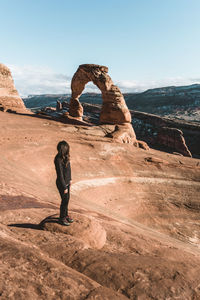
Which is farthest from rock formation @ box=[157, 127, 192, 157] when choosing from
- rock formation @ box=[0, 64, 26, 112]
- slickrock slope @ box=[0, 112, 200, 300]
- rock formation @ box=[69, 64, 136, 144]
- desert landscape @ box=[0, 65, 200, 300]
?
rock formation @ box=[0, 64, 26, 112]

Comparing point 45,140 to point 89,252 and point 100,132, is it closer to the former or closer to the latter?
point 100,132

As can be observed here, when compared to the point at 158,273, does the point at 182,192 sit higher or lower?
lower

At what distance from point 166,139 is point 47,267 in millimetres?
33363

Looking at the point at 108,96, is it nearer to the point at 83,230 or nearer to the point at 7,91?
the point at 7,91

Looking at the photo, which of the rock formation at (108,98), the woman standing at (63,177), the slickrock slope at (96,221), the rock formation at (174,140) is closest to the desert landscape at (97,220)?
the slickrock slope at (96,221)

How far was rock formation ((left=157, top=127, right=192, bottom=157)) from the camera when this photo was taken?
32250mm

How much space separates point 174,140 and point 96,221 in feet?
98.9

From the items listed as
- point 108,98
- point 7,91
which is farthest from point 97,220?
point 7,91

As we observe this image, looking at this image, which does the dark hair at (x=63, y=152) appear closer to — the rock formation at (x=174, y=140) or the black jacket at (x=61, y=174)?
the black jacket at (x=61, y=174)

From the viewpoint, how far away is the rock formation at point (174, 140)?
32250 mm

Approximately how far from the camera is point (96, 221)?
15.2ft

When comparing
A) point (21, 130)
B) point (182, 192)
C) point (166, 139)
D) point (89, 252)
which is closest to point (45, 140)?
point (21, 130)

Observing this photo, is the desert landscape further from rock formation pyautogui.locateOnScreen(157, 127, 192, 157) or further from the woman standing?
rock formation pyautogui.locateOnScreen(157, 127, 192, 157)

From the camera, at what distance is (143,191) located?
1188 centimetres
